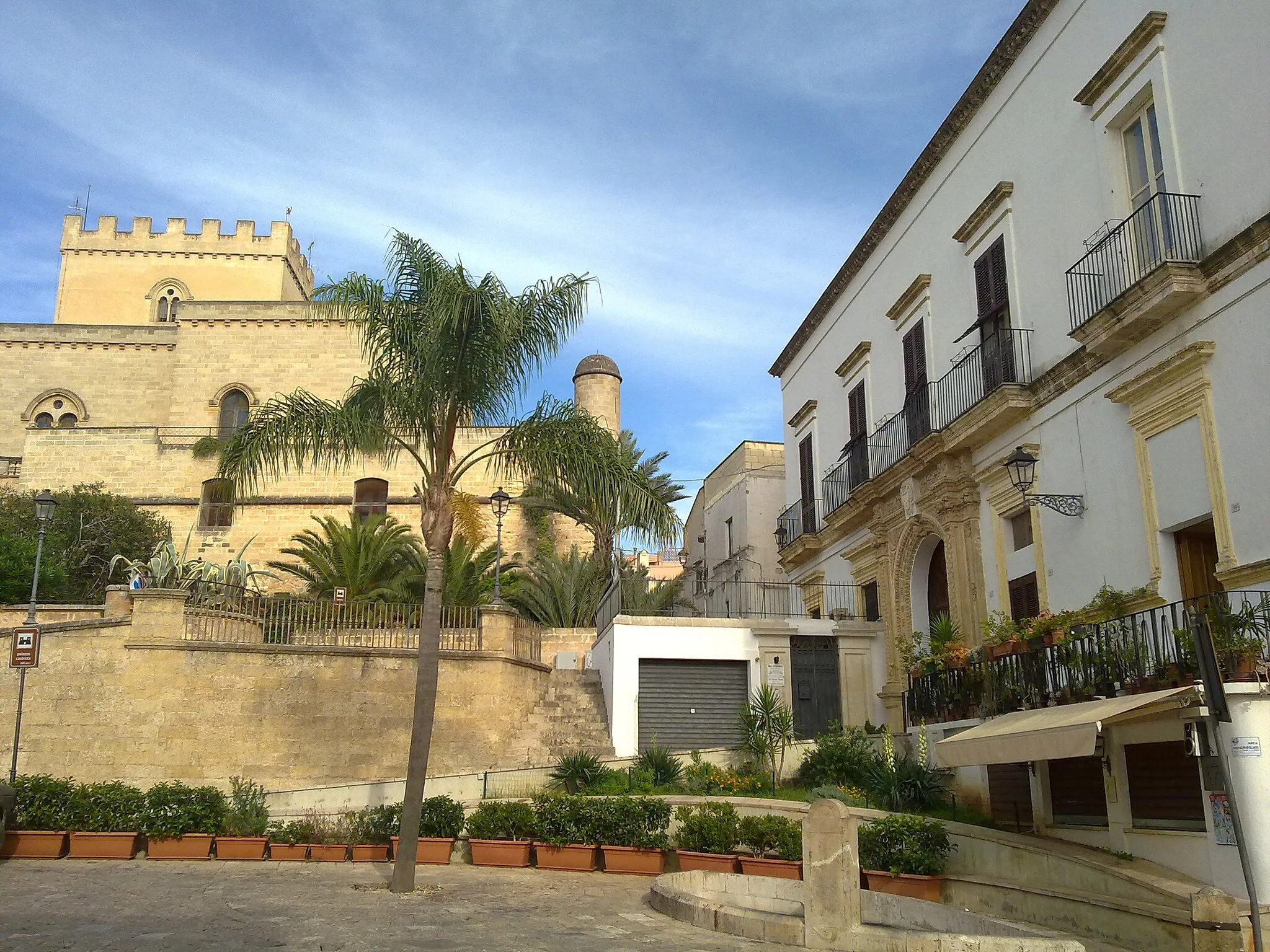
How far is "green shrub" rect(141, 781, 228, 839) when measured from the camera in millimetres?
12617

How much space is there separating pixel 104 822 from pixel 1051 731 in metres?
10.5

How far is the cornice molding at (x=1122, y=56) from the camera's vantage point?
38.2 feet

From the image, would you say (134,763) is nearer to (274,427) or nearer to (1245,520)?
(274,427)

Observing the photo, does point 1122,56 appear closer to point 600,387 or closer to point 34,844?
point 34,844

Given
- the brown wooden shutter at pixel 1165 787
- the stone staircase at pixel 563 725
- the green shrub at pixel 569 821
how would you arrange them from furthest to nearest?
the stone staircase at pixel 563 725, the green shrub at pixel 569 821, the brown wooden shutter at pixel 1165 787

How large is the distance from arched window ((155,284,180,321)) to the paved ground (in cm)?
4212

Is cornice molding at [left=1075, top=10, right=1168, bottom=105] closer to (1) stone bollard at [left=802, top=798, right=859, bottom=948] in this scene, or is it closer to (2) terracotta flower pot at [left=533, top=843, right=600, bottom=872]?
(1) stone bollard at [left=802, top=798, right=859, bottom=948]

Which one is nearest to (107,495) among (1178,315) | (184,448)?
(184,448)

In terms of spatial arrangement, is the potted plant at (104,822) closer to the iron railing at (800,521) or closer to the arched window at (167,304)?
the iron railing at (800,521)

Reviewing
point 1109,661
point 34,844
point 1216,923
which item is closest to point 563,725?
point 34,844

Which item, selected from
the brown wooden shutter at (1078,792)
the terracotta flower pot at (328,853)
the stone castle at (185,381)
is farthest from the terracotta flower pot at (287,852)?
the stone castle at (185,381)

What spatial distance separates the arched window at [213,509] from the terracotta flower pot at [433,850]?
78.1 feet

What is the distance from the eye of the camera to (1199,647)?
7531 mm

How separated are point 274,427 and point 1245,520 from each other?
10396mm
